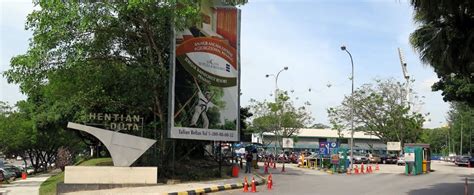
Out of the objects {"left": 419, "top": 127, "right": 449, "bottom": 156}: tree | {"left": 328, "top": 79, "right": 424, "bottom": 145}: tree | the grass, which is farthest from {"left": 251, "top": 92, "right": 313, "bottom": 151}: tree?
{"left": 419, "top": 127, "right": 449, "bottom": 156}: tree

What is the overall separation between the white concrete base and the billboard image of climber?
7.92 feet

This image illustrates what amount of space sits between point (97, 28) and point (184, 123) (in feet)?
19.7

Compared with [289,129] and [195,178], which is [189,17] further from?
[289,129]

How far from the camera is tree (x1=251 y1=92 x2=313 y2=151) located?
60.2 m

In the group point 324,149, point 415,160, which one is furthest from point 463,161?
point 415,160

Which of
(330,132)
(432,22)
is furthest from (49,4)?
(330,132)

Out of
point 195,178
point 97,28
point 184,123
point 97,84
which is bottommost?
point 195,178

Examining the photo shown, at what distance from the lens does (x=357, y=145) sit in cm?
11412

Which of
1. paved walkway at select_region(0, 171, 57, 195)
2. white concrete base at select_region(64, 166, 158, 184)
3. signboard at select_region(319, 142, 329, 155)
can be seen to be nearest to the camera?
white concrete base at select_region(64, 166, 158, 184)

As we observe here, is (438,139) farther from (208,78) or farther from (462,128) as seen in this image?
(208,78)

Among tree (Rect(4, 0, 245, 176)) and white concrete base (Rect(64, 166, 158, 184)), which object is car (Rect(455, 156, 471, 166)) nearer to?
tree (Rect(4, 0, 245, 176))

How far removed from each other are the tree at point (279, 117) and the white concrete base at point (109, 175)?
37313 mm

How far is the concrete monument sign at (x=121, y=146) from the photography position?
73.6 feet

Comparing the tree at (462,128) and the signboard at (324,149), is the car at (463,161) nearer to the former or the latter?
the signboard at (324,149)
